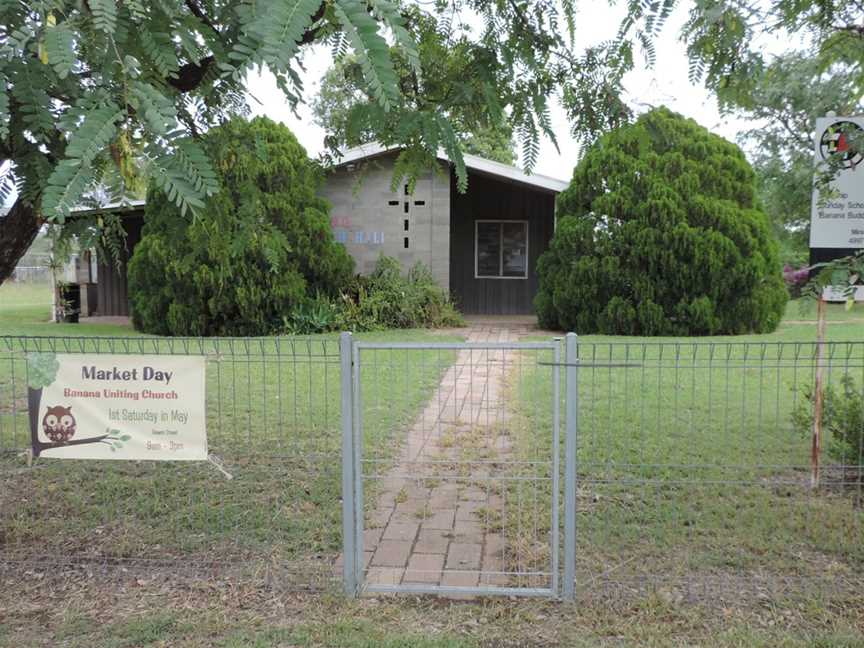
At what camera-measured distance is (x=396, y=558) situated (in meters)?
4.34

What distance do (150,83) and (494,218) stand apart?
1551cm

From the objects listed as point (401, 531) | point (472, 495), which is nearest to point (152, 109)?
point (401, 531)

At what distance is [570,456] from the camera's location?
3736mm

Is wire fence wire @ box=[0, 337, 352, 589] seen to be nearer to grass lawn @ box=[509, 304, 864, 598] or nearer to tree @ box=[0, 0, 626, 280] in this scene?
tree @ box=[0, 0, 626, 280]

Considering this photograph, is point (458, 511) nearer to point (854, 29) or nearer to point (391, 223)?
point (854, 29)

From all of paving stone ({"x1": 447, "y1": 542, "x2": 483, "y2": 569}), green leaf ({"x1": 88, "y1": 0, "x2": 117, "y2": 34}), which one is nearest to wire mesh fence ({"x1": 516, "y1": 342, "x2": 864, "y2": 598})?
paving stone ({"x1": 447, "y1": 542, "x2": 483, "y2": 569})

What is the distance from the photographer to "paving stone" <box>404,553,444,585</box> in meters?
4.04

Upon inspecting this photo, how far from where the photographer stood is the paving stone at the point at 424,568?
4043 millimetres

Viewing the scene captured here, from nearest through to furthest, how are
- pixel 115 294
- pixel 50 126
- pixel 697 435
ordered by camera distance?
pixel 50 126, pixel 697 435, pixel 115 294

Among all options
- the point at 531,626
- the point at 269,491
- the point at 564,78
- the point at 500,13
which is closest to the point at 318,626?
the point at 531,626

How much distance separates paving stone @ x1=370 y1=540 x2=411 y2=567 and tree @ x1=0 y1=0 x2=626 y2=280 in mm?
2213

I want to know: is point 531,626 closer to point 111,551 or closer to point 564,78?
point 111,551

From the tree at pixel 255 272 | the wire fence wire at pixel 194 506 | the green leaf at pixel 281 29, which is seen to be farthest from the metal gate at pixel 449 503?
the tree at pixel 255 272

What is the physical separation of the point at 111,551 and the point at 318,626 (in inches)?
65.8
